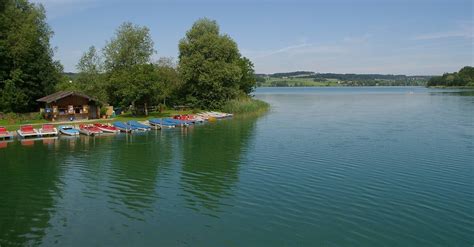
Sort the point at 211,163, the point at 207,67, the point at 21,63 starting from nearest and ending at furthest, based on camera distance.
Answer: the point at 211,163 → the point at 21,63 → the point at 207,67

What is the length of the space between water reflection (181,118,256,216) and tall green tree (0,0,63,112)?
22.7 m

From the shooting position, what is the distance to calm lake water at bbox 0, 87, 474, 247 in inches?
641

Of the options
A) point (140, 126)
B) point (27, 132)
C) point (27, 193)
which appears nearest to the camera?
point (27, 193)

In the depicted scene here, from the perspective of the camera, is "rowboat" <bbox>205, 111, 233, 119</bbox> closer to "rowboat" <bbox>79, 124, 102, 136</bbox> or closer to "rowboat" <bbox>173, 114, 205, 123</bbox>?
"rowboat" <bbox>173, 114, 205, 123</bbox>

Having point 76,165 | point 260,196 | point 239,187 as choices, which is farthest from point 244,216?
point 76,165

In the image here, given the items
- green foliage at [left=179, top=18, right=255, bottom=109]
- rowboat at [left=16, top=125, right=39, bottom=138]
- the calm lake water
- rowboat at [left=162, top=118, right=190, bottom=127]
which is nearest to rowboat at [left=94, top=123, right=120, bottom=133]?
rowboat at [left=16, top=125, right=39, bottom=138]

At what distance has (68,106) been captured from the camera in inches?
2105

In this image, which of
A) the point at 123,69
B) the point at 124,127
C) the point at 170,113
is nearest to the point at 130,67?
the point at 123,69

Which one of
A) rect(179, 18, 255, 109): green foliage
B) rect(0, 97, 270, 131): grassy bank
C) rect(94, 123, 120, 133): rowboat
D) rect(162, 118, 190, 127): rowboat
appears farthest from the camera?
rect(179, 18, 255, 109): green foliage

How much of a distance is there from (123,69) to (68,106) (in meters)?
12.2

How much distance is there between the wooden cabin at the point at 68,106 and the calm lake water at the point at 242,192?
13525mm

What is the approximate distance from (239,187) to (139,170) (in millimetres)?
8142

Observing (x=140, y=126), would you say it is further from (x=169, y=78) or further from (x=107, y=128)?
(x=169, y=78)

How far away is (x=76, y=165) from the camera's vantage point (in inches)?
1171
